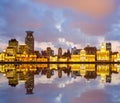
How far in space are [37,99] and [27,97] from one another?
129 cm

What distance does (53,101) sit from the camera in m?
25.9

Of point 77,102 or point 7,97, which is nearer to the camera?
point 77,102

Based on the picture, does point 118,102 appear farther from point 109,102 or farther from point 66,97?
point 66,97

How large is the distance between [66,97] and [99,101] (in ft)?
10.3

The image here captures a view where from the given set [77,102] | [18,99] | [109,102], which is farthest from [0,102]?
[109,102]

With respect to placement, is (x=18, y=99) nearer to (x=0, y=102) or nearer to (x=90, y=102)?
(x=0, y=102)

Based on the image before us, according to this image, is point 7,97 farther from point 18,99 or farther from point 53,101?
point 53,101

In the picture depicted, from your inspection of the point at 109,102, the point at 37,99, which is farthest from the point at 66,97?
the point at 109,102

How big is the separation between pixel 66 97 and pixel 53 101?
8.17ft

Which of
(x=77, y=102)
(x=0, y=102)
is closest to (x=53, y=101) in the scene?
(x=77, y=102)

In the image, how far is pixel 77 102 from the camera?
2536cm

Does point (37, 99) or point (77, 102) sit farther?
point (37, 99)

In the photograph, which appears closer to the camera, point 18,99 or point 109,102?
point 109,102

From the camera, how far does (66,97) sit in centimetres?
2820
